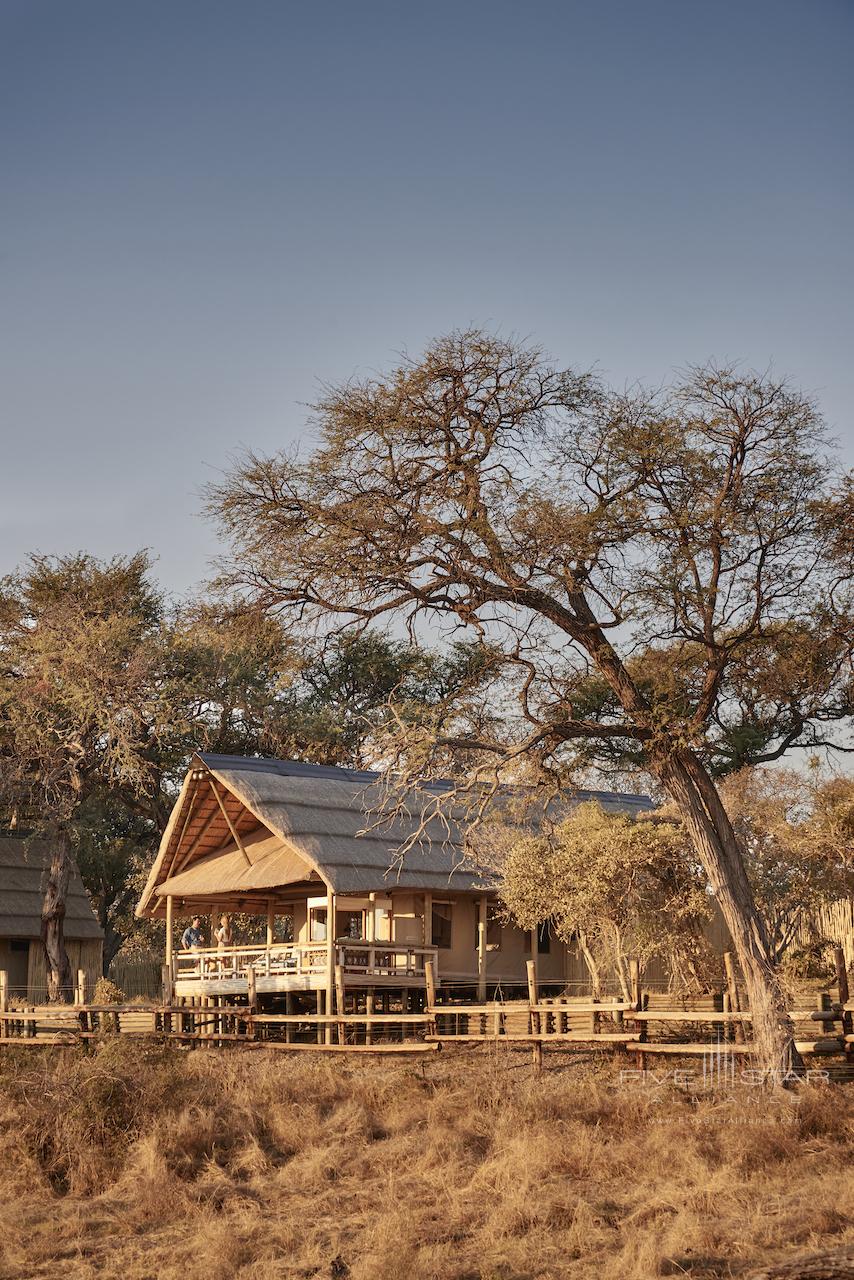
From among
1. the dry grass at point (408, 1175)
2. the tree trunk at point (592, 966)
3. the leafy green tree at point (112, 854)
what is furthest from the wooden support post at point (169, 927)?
the dry grass at point (408, 1175)

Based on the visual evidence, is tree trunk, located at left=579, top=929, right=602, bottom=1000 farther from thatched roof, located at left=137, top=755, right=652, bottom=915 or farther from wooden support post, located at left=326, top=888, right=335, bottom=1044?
wooden support post, located at left=326, top=888, right=335, bottom=1044

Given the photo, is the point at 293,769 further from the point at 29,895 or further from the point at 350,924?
the point at 29,895

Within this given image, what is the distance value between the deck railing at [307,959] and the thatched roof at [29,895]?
997 centimetres

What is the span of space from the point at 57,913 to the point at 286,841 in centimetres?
1354

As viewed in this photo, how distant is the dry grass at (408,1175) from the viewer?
43.0 ft

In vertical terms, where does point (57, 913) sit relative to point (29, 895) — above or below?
below

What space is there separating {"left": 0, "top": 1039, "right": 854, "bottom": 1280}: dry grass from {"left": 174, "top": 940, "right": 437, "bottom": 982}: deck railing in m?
5.22

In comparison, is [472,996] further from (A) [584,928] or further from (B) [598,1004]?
(B) [598,1004]

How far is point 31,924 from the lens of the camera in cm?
3800

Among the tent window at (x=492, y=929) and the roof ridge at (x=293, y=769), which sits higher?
the roof ridge at (x=293, y=769)

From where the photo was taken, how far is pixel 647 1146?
15.9m

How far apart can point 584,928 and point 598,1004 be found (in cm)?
503

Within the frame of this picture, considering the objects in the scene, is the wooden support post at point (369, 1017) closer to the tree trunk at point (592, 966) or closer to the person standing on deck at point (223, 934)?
the tree trunk at point (592, 966)

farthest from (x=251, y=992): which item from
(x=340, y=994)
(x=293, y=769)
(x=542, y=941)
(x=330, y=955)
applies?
(x=542, y=941)
